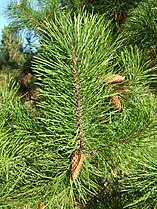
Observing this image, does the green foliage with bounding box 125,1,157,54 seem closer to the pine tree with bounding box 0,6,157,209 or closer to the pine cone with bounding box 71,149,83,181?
the pine tree with bounding box 0,6,157,209

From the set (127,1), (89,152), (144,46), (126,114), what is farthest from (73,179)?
(127,1)

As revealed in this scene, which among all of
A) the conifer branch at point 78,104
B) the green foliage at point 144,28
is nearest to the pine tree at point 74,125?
the conifer branch at point 78,104

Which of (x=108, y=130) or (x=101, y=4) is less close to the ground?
(x=101, y=4)

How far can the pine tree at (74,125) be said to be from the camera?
0.44 metres

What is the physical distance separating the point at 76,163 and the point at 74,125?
59 millimetres

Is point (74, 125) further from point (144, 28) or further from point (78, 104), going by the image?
point (144, 28)

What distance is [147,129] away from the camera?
494mm

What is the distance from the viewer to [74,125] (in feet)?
1.61

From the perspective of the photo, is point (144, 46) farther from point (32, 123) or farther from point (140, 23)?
point (32, 123)

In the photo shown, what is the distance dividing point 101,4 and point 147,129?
20.1 inches

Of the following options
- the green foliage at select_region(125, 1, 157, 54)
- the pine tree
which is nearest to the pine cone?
the pine tree

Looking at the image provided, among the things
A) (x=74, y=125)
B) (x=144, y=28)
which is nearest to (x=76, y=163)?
(x=74, y=125)

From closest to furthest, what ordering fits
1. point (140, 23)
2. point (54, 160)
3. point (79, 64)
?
point (79, 64) → point (54, 160) → point (140, 23)

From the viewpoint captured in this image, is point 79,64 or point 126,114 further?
point 126,114
